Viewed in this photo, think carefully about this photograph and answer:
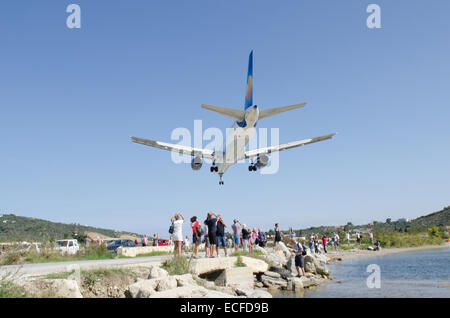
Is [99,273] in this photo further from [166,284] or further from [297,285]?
[297,285]

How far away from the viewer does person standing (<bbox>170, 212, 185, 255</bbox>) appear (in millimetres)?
16250

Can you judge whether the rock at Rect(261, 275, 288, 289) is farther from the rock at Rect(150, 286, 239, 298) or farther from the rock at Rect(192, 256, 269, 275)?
the rock at Rect(150, 286, 239, 298)

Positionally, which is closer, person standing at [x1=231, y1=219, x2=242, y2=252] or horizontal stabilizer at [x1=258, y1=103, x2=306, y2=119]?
person standing at [x1=231, y1=219, x2=242, y2=252]

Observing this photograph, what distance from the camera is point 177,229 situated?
16469 millimetres

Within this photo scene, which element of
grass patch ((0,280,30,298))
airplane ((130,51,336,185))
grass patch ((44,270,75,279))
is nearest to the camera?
grass patch ((0,280,30,298))

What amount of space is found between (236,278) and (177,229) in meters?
3.38

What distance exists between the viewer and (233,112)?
2809 cm

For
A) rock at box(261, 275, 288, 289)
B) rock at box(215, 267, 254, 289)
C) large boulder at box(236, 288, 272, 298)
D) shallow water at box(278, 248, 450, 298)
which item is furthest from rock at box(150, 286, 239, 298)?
rock at box(261, 275, 288, 289)

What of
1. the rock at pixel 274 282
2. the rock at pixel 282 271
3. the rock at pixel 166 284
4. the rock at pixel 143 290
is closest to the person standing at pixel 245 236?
the rock at pixel 282 271

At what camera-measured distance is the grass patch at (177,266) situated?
1330 centimetres
